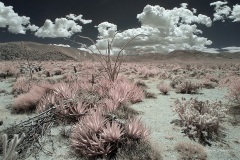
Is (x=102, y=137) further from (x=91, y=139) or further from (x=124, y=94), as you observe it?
(x=124, y=94)

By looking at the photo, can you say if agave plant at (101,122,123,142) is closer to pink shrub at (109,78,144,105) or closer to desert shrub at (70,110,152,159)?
desert shrub at (70,110,152,159)

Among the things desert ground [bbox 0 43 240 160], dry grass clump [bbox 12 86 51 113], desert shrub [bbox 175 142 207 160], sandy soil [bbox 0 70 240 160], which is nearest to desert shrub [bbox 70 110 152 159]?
desert ground [bbox 0 43 240 160]

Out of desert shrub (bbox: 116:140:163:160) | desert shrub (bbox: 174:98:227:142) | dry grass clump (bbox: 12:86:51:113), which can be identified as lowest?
dry grass clump (bbox: 12:86:51:113)

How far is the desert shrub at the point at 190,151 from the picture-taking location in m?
4.93

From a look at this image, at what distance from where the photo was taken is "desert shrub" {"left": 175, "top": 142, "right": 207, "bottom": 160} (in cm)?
493

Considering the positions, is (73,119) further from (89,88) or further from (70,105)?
(89,88)

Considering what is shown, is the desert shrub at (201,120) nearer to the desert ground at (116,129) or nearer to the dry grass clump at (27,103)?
the desert ground at (116,129)

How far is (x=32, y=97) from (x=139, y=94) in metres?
3.90

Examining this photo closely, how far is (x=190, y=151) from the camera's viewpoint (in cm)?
509

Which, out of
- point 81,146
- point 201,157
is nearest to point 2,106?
point 81,146

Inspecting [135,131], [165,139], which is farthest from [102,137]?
[165,139]

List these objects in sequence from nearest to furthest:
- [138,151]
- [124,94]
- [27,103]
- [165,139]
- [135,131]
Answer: [138,151] < [135,131] < [165,139] < [124,94] < [27,103]

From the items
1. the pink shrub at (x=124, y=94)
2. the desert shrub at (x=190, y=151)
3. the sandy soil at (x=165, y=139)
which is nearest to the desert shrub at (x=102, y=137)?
the sandy soil at (x=165, y=139)

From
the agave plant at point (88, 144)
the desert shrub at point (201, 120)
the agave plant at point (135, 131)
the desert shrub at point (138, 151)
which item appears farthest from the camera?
the desert shrub at point (201, 120)
